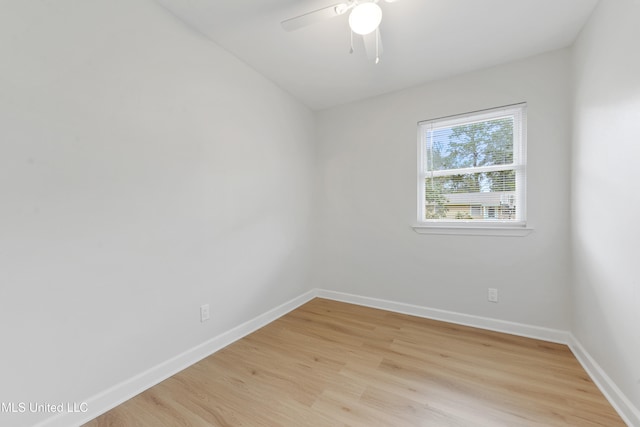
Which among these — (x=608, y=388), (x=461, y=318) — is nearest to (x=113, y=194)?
(x=461, y=318)

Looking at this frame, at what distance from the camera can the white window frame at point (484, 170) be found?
225 centimetres

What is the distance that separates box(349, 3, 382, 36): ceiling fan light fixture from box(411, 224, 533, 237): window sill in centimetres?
185

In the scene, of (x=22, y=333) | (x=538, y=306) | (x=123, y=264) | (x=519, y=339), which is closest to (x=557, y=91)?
(x=538, y=306)

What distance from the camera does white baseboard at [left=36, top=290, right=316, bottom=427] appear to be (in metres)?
1.32

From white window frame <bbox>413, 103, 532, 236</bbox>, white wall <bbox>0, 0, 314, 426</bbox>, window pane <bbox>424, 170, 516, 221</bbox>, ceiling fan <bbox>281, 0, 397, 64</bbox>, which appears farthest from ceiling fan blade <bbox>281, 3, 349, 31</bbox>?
window pane <bbox>424, 170, 516, 221</bbox>

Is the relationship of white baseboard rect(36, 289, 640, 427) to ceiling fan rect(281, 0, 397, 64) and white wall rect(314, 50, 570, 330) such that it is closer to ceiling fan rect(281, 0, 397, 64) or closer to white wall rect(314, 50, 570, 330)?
white wall rect(314, 50, 570, 330)

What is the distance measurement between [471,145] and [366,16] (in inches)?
66.5

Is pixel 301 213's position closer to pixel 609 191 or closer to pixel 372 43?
pixel 372 43

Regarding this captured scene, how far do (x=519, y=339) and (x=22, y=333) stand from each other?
3.23 m

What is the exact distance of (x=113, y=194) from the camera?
148 cm

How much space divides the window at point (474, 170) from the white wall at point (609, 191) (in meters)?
0.38

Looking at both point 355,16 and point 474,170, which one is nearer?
point 355,16

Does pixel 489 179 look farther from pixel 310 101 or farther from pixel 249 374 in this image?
pixel 249 374

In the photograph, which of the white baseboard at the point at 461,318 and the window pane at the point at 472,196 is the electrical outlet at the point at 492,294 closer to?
the white baseboard at the point at 461,318
